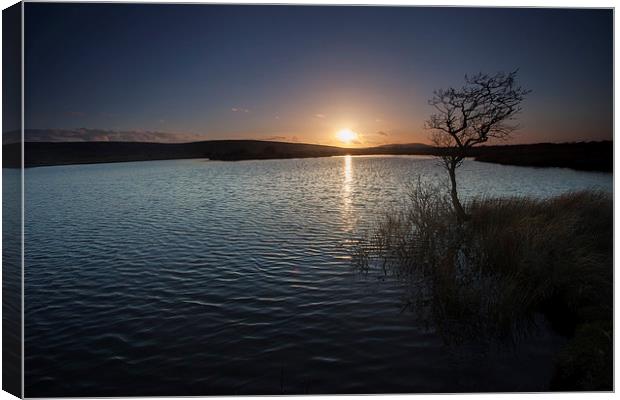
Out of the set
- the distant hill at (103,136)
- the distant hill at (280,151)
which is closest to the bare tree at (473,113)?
the distant hill at (280,151)

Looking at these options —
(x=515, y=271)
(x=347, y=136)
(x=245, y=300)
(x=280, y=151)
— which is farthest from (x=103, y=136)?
(x=515, y=271)

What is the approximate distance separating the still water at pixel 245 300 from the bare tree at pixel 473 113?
2.62 feet

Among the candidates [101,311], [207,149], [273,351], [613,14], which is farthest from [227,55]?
[613,14]

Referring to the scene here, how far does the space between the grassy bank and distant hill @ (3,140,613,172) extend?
2.38 ft

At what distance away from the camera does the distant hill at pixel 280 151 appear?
21.3 ft

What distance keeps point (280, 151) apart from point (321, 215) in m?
1.47

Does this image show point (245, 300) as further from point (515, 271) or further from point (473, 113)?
point (473, 113)

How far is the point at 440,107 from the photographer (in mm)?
7836

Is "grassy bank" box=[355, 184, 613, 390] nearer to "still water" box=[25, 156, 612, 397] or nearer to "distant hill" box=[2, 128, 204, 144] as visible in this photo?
"still water" box=[25, 156, 612, 397]

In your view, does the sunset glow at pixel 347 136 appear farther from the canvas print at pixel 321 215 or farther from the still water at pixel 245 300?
the still water at pixel 245 300

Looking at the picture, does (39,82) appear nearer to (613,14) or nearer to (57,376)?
(57,376)

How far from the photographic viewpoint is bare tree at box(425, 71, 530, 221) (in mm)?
7250

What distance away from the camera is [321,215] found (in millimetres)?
9930

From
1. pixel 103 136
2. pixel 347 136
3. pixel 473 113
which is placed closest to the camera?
pixel 347 136
